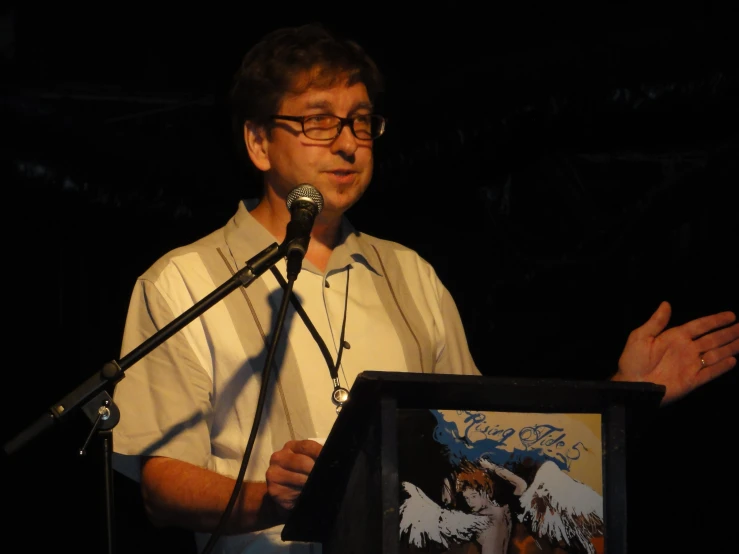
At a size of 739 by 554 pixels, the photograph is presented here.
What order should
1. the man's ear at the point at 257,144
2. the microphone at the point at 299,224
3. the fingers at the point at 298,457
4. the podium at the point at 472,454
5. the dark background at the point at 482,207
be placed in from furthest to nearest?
the dark background at the point at 482,207
the man's ear at the point at 257,144
the microphone at the point at 299,224
the fingers at the point at 298,457
the podium at the point at 472,454

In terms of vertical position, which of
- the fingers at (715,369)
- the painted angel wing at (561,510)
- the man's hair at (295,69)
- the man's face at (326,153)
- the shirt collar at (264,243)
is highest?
the man's hair at (295,69)

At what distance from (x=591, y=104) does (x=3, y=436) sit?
195 cm

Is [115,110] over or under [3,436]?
over

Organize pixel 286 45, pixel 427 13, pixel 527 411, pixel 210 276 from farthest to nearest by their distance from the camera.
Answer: pixel 427 13
pixel 286 45
pixel 210 276
pixel 527 411

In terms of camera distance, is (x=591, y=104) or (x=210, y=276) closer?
(x=210, y=276)

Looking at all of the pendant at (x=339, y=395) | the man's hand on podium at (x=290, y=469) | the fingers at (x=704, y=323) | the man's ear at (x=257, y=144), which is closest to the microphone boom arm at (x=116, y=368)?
the man's hand on podium at (x=290, y=469)

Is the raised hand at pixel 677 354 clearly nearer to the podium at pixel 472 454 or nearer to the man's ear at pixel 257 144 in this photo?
the podium at pixel 472 454

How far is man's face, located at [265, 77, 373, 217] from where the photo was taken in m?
2.40

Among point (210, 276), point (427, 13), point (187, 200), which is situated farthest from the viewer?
point (427, 13)

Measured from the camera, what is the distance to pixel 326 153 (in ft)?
7.88

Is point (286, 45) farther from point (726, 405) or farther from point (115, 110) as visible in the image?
point (726, 405)

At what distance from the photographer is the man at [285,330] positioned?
220 centimetres

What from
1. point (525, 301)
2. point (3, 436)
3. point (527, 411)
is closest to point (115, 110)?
point (3, 436)

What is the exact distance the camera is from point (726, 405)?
3.09 metres
